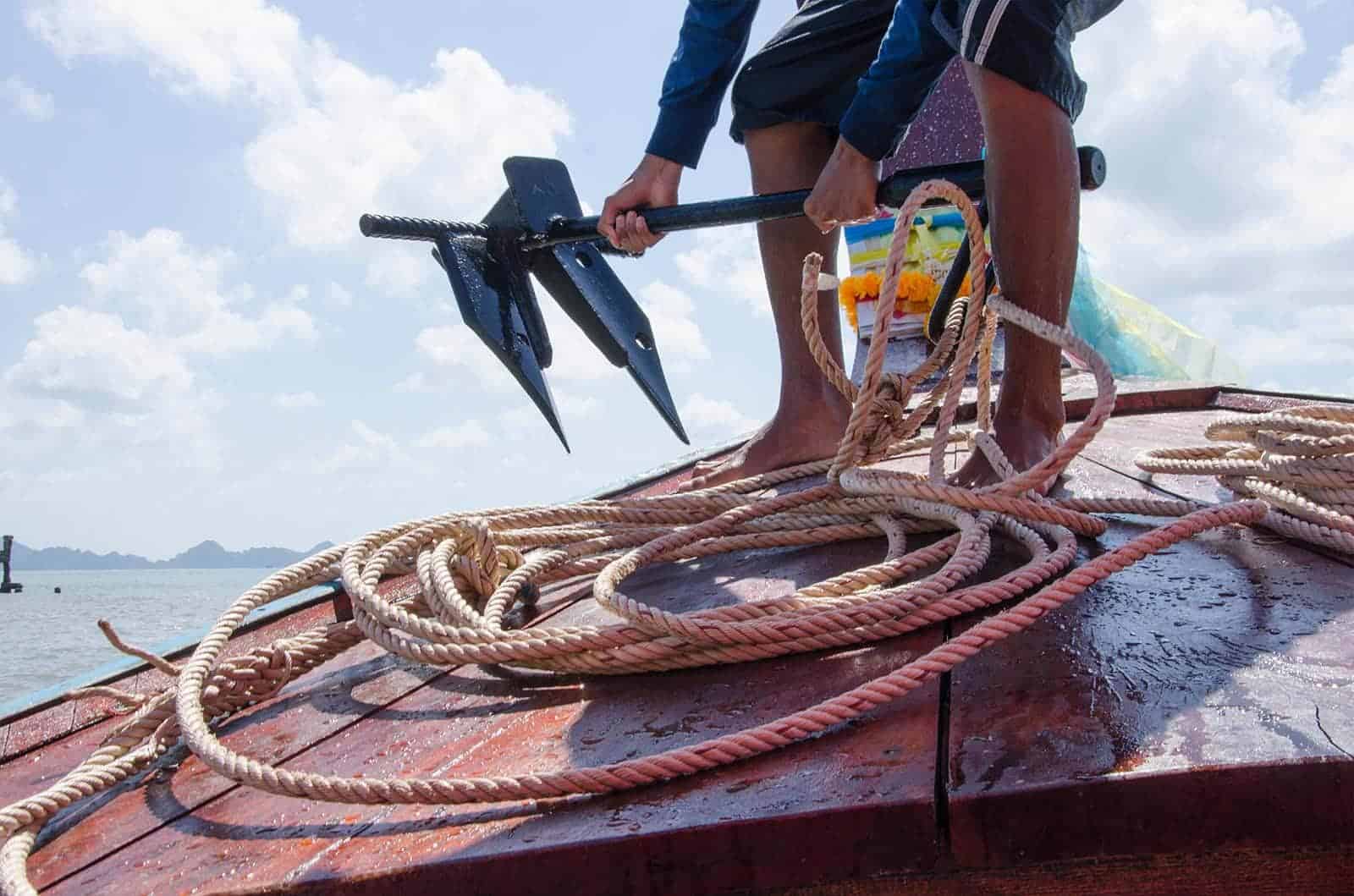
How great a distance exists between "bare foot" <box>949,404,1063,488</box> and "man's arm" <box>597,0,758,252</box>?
3.22 feet

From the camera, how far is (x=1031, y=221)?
150 cm

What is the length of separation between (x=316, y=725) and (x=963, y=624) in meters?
0.71

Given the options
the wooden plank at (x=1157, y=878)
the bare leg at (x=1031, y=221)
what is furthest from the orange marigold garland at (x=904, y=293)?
the wooden plank at (x=1157, y=878)

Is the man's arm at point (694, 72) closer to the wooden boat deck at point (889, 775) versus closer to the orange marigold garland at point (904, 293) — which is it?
the wooden boat deck at point (889, 775)

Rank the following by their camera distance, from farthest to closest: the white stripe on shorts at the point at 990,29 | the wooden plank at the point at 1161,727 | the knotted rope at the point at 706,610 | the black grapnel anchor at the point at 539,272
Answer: the black grapnel anchor at the point at 539,272 → the white stripe on shorts at the point at 990,29 → the knotted rope at the point at 706,610 → the wooden plank at the point at 1161,727

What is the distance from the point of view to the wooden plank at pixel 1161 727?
0.62 metres

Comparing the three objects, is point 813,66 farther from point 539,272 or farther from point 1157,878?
point 1157,878

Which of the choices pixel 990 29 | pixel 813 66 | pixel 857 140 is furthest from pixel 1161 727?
pixel 813 66

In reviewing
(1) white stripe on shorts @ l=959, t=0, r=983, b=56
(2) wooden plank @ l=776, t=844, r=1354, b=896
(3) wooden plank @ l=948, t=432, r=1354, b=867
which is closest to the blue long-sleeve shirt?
(1) white stripe on shorts @ l=959, t=0, r=983, b=56

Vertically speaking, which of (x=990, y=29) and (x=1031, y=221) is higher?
(x=990, y=29)

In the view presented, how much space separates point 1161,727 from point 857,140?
51.4 inches

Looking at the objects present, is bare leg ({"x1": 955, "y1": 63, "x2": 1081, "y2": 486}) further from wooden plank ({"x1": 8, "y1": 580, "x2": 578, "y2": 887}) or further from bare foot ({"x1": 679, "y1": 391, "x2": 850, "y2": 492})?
wooden plank ({"x1": 8, "y1": 580, "x2": 578, "y2": 887})

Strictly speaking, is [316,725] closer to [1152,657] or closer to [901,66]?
[1152,657]

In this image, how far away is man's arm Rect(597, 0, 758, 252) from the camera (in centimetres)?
224
